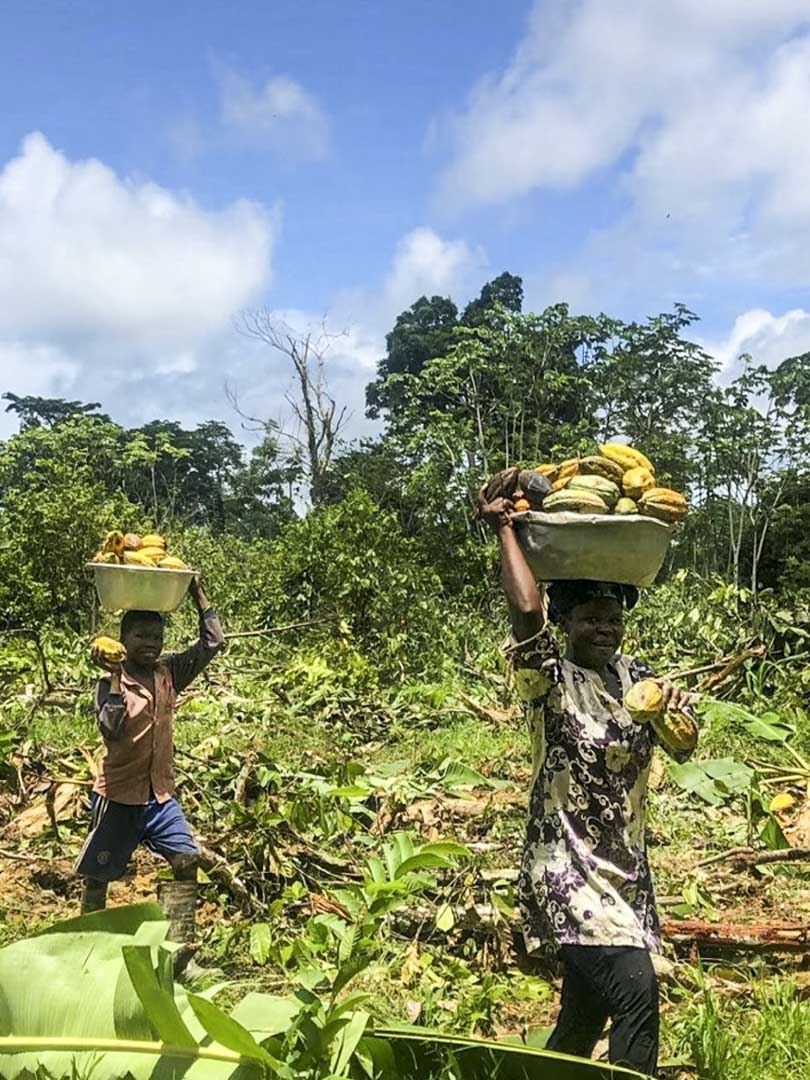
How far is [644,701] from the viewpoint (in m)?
2.19

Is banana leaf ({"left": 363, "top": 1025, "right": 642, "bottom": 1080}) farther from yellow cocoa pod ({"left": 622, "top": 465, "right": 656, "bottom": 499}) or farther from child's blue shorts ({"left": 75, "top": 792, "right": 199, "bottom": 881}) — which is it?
child's blue shorts ({"left": 75, "top": 792, "right": 199, "bottom": 881})

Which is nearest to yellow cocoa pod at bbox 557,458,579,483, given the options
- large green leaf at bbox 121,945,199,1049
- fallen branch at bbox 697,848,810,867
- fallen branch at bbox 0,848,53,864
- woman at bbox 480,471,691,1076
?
woman at bbox 480,471,691,1076

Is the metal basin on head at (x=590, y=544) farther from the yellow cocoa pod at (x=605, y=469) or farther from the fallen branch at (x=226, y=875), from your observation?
the fallen branch at (x=226, y=875)

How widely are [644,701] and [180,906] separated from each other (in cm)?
187

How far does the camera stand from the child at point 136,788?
337 cm

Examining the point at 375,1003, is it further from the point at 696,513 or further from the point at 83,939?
the point at 696,513

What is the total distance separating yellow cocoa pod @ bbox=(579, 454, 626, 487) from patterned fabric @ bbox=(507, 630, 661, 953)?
16.4 inches

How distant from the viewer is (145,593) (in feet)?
11.6

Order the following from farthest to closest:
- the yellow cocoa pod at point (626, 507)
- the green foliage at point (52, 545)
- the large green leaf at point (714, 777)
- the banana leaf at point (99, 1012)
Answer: the green foliage at point (52, 545), the large green leaf at point (714, 777), the yellow cocoa pod at point (626, 507), the banana leaf at point (99, 1012)

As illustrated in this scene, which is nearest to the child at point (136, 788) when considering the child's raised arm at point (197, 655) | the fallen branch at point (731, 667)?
the child's raised arm at point (197, 655)

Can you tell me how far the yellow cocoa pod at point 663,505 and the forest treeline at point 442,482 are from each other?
6599 millimetres

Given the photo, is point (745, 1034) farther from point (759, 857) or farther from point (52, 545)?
point (52, 545)

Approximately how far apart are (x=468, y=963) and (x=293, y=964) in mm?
590

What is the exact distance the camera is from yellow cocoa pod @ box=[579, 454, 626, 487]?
2.39 meters
